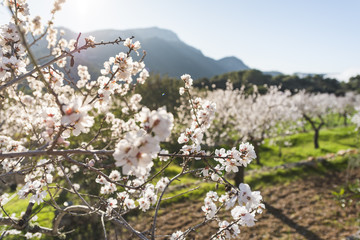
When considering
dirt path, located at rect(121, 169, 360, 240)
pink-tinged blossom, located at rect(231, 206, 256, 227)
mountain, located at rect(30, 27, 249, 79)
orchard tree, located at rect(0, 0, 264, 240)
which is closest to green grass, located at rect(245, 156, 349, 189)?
dirt path, located at rect(121, 169, 360, 240)

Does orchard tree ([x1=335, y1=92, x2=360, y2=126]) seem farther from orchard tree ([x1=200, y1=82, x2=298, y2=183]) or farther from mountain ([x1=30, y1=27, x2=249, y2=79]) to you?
mountain ([x1=30, y1=27, x2=249, y2=79])

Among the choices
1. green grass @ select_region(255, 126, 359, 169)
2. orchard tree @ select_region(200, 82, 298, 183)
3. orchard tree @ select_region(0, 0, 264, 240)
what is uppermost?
orchard tree @ select_region(0, 0, 264, 240)

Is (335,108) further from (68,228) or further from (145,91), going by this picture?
(68,228)

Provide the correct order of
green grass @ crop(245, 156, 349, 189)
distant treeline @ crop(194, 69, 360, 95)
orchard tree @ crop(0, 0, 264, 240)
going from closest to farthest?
1. orchard tree @ crop(0, 0, 264, 240)
2. green grass @ crop(245, 156, 349, 189)
3. distant treeline @ crop(194, 69, 360, 95)

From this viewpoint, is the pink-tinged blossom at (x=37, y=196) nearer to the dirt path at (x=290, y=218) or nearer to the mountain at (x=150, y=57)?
the mountain at (x=150, y=57)

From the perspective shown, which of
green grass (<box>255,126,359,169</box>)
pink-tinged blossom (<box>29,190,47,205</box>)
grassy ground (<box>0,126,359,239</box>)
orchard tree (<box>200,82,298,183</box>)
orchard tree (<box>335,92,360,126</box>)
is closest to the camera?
pink-tinged blossom (<box>29,190,47,205</box>)

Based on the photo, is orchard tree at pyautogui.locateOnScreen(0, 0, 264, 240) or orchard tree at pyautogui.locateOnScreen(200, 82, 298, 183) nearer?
orchard tree at pyautogui.locateOnScreen(0, 0, 264, 240)

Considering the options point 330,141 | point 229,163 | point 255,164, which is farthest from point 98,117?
point 330,141

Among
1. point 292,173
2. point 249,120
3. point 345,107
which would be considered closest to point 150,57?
point 292,173

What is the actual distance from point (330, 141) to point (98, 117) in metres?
20.4

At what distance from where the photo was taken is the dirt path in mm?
6879

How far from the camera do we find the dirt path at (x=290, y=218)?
22.6 ft

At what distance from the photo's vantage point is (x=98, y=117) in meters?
8.62

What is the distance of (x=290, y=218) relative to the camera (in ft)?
25.6
